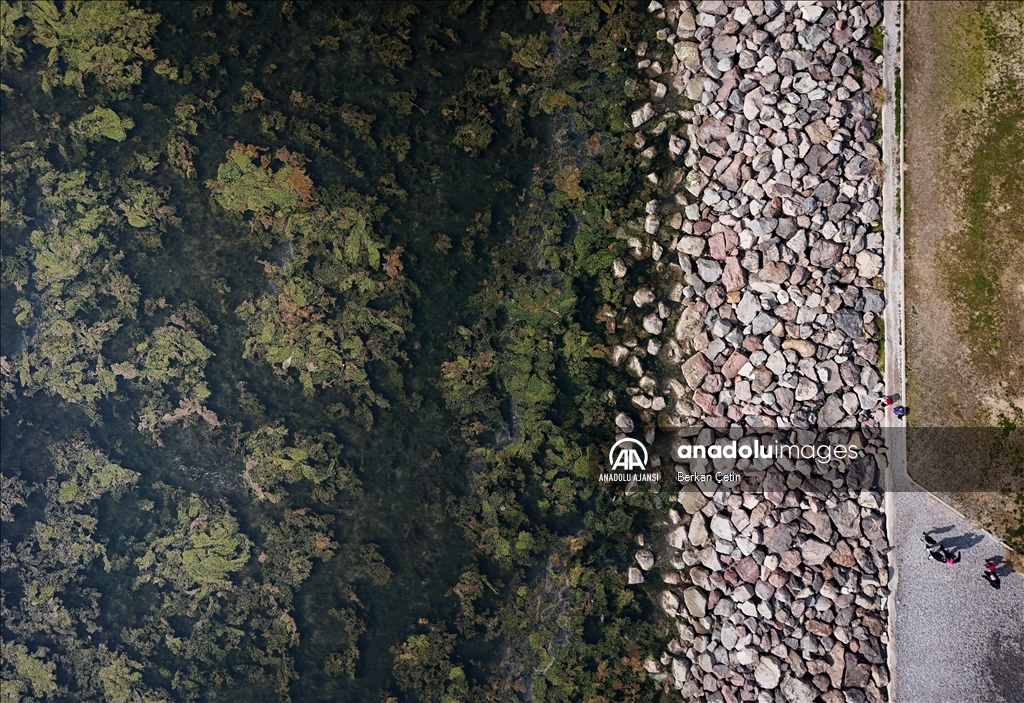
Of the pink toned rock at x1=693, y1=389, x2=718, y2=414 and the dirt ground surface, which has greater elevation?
the dirt ground surface

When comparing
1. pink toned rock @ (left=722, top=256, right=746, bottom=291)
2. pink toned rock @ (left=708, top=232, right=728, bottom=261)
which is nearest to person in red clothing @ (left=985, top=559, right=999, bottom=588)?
pink toned rock @ (left=722, top=256, right=746, bottom=291)

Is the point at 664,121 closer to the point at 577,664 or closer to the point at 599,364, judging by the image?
the point at 599,364

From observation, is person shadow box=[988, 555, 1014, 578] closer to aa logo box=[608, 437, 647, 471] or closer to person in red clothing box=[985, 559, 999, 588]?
person in red clothing box=[985, 559, 999, 588]

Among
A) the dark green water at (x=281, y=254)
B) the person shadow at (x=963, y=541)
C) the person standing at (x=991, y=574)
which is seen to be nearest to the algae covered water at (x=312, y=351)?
the dark green water at (x=281, y=254)

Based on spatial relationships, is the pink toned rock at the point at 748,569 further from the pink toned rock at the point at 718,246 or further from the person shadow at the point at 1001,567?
the pink toned rock at the point at 718,246

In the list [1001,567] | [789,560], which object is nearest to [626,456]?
[789,560]

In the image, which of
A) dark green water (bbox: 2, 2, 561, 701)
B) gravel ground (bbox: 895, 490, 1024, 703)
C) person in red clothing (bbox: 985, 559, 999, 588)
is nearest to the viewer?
person in red clothing (bbox: 985, 559, 999, 588)
